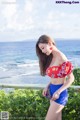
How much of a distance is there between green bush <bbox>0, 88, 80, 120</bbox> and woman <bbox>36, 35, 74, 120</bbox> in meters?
0.56

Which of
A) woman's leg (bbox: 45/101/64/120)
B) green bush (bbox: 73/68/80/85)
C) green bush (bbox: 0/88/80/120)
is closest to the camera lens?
woman's leg (bbox: 45/101/64/120)

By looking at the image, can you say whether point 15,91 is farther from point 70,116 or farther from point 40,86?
point 70,116

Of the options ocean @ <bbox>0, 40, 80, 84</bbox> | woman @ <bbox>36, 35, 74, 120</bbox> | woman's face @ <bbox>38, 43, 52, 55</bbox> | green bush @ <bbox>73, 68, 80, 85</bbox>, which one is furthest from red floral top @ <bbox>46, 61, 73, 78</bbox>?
ocean @ <bbox>0, 40, 80, 84</bbox>

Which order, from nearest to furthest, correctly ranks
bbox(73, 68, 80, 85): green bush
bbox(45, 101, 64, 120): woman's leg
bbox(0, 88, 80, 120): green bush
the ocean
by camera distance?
bbox(45, 101, 64, 120): woman's leg → bbox(0, 88, 80, 120): green bush → bbox(73, 68, 80, 85): green bush → the ocean

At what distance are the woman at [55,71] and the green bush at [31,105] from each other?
0.56 m

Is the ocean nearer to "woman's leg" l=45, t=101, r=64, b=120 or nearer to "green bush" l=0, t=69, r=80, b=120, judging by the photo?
"green bush" l=0, t=69, r=80, b=120

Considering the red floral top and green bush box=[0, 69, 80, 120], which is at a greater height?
the red floral top

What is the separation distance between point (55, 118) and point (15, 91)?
0.93 metres

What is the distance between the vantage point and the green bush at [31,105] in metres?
3.95

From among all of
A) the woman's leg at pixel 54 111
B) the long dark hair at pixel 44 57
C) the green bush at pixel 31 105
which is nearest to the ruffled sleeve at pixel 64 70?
the long dark hair at pixel 44 57

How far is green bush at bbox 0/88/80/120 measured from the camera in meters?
3.95

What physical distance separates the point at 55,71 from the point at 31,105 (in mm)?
797

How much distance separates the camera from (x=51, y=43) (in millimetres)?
3299

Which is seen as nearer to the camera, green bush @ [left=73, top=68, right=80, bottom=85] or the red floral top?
the red floral top
